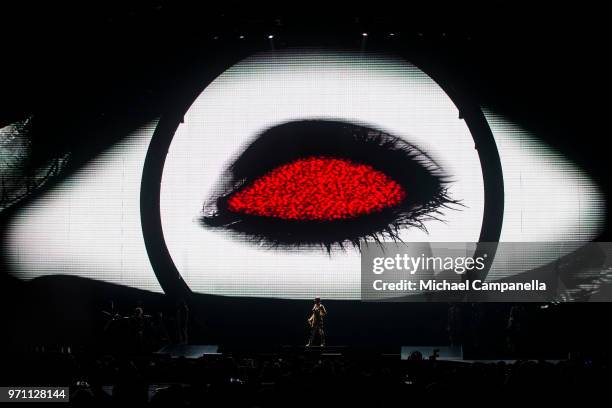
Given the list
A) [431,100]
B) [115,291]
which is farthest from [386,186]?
[115,291]

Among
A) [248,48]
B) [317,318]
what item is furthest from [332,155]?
[317,318]

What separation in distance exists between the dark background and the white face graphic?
218 mm

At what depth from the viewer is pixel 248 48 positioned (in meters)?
8.66

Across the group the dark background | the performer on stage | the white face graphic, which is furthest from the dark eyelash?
the dark background

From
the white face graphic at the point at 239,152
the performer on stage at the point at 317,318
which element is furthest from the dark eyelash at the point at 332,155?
the performer on stage at the point at 317,318

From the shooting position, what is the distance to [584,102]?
8328mm

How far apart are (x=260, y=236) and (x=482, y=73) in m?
3.36

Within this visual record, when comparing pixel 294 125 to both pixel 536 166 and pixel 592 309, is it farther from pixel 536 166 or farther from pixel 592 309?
pixel 592 309

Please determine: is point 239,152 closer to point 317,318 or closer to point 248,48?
point 248,48

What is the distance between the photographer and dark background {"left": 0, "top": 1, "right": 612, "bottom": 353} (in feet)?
26.5

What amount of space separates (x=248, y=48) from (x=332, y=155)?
171 centimetres

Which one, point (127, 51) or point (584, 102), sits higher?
point (127, 51)

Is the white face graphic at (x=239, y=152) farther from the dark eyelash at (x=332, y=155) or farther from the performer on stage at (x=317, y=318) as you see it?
the performer on stage at (x=317, y=318)

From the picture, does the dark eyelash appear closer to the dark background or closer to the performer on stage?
the performer on stage
